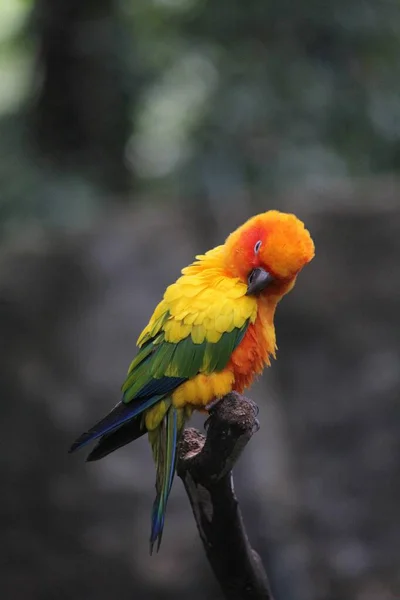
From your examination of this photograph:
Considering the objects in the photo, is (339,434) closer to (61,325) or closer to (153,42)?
(61,325)

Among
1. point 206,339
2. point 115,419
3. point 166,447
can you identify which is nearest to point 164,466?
point 166,447

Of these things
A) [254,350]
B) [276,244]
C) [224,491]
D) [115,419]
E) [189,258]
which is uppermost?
[189,258]

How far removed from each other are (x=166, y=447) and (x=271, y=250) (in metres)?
0.63

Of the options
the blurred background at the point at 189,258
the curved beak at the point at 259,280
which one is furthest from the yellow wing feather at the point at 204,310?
the blurred background at the point at 189,258

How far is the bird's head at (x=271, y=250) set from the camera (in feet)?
7.42

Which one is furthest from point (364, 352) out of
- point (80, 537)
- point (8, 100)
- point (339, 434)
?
point (8, 100)

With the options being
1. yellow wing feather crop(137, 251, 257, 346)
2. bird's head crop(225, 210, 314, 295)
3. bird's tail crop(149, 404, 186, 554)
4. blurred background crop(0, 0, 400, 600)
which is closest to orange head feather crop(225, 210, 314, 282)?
bird's head crop(225, 210, 314, 295)

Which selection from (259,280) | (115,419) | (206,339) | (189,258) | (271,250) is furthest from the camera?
(189,258)

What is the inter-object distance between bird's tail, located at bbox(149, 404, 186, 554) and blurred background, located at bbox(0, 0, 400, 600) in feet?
10.2

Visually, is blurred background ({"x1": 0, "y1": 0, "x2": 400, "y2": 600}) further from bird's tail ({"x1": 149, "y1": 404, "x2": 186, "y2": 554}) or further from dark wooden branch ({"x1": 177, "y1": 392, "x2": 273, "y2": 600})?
bird's tail ({"x1": 149, "y1": 404, "x2": 186, "y2": 554})

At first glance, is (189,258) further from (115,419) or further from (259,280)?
(115,419)

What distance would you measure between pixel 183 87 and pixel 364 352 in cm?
272

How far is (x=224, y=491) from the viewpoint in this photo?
8.20 ft

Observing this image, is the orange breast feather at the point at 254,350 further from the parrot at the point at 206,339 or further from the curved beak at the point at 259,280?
the curved beak at the point at 259,280
